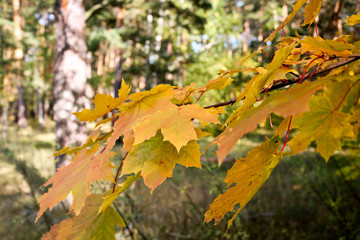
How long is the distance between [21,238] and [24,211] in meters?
0.92

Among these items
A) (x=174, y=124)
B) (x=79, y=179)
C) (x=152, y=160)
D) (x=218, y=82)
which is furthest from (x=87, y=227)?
(x=218, y=82)

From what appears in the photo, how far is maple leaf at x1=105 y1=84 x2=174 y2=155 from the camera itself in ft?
1.72

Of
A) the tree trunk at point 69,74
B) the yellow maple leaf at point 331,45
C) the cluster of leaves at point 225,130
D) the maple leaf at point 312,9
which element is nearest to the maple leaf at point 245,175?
the cluster of leaves at point 225,130

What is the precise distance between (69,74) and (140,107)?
3.11m

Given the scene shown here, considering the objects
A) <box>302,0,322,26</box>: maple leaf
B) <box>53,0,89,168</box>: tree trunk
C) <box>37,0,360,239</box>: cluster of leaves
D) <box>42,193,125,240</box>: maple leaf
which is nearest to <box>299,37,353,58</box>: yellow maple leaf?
<box>37,0,360,239</box>: cluster of leaves

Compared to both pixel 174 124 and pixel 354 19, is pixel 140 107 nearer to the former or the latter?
pixel 174 124

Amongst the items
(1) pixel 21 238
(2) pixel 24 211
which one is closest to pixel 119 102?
(1) pixel 21 238

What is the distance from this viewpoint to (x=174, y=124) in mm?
475

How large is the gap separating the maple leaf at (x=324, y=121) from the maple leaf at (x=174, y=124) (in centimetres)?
16

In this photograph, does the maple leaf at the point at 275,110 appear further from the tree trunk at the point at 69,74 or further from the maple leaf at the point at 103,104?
the tree trunk at the point at 69,74

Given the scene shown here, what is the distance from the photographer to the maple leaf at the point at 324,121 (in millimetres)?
Answer: 428

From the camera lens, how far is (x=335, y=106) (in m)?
0.45

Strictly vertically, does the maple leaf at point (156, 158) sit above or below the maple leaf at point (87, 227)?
above

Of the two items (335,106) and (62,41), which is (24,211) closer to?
(62,41)
